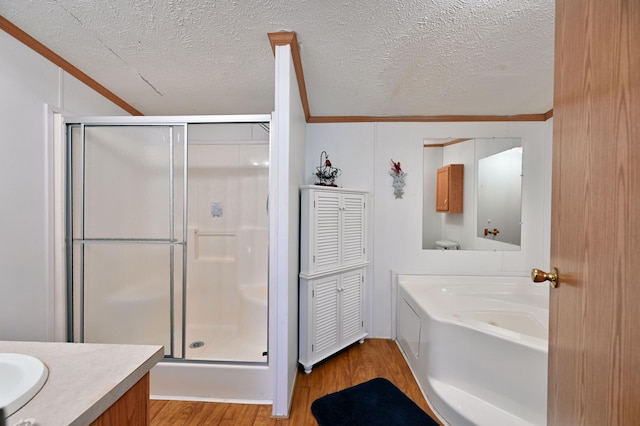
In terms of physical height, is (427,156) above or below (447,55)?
below

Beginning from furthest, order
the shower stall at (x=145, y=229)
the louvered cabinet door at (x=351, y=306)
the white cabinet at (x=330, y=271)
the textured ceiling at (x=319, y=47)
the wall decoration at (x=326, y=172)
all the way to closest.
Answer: the wall decoration at (x=326, y=172) < the louvered cabinet door at (x=351, y=306) < the white cabinet at (x=330, y=271) < the shower stall at (x=145, y=229) < the textured ceiling at (x=319, y=47)

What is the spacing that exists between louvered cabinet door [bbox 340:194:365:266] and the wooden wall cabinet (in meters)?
0.83

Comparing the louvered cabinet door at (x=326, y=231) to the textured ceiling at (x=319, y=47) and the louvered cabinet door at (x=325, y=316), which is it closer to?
the louvered cabinet door at (x=325, y=316)

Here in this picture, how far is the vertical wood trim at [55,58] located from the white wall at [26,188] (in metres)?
0.03

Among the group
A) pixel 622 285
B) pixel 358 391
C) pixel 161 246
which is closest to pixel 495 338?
pixel 358 391

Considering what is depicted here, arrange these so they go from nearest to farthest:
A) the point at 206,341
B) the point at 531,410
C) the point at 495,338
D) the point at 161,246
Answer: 1. the point at 531,410
2. the point at 495,338
3. the point at 161,246
4. the point at 206,341

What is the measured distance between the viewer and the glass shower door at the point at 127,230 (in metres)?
1.77

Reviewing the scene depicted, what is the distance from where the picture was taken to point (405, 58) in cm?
162

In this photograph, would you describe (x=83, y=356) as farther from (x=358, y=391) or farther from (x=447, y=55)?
(x=447, y=55)

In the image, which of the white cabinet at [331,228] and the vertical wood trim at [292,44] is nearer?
the vertical wood trim at [292,44]

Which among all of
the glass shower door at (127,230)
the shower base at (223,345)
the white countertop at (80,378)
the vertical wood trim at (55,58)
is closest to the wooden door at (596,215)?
the white countertop at (80,378)

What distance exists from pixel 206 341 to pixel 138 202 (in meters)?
1.25

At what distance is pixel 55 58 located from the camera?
1.58 meters

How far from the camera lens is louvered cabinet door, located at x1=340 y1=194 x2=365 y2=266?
2188 millimetres
